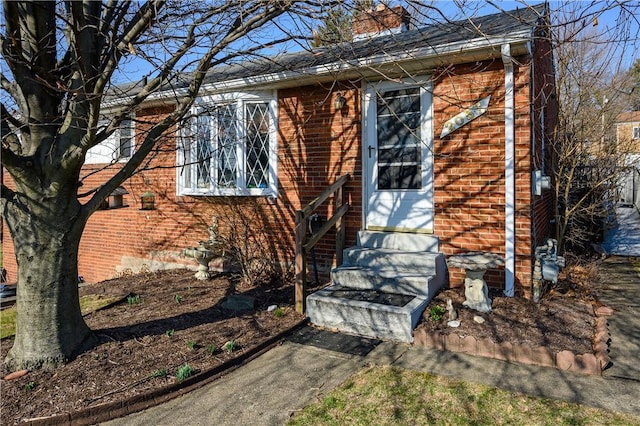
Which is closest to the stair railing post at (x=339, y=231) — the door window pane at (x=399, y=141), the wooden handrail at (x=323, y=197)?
the wooden handrail at (x=323, y=197)

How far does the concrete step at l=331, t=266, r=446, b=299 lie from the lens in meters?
→ 5.34

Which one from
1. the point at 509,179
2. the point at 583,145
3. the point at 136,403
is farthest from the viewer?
the point at 583,145

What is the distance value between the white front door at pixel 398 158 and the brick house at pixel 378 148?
0.02 m

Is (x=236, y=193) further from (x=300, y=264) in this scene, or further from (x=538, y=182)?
(x=538, y=182)

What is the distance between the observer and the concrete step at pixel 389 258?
568 cm

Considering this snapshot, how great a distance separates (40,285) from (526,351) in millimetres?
4494

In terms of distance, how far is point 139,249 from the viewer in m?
9.02

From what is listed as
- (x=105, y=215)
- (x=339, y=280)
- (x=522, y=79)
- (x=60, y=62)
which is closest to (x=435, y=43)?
(x=522, y=79)

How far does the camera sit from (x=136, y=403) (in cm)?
349

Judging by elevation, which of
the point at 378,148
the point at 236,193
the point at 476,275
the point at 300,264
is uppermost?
the point at 378,148

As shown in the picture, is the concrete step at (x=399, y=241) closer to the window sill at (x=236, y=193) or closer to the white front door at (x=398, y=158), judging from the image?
the white front door at (x=398, y=158)

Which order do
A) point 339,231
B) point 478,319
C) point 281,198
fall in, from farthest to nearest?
point 281,198, point 339,231, point 478,319

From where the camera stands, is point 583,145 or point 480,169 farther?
point 583,145

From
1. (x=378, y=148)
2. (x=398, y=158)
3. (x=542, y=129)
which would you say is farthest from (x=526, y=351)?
(x=542, y=129)
